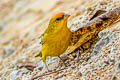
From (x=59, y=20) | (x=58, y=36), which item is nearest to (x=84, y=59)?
(x=58, y=36)

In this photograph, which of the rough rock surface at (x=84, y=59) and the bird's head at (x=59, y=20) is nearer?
the rough rock surface at (x=84, y=59)

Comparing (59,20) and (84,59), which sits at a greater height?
(59,20)

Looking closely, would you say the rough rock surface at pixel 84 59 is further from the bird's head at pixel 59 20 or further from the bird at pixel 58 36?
the bird's head at pixel 59 20

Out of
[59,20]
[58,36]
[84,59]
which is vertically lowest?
[84,59]

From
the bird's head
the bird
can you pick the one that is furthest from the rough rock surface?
the bird's head

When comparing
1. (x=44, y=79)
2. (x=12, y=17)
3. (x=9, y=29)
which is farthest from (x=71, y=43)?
(x=12, y=17)

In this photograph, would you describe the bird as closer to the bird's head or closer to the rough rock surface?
the bird's head

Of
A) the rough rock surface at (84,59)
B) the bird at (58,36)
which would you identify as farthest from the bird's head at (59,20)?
the rough rock surface at (84,59)

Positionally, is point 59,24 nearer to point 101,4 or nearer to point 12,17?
point 101,4

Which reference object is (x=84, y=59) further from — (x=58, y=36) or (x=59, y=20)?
(x=59, y=20)

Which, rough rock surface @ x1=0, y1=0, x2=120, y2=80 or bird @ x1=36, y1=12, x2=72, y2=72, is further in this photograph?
bird @ x1=36, y1=12, x2=72, y2=72

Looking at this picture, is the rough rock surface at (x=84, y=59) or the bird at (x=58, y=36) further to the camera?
the bird at (x=58, y=36)
